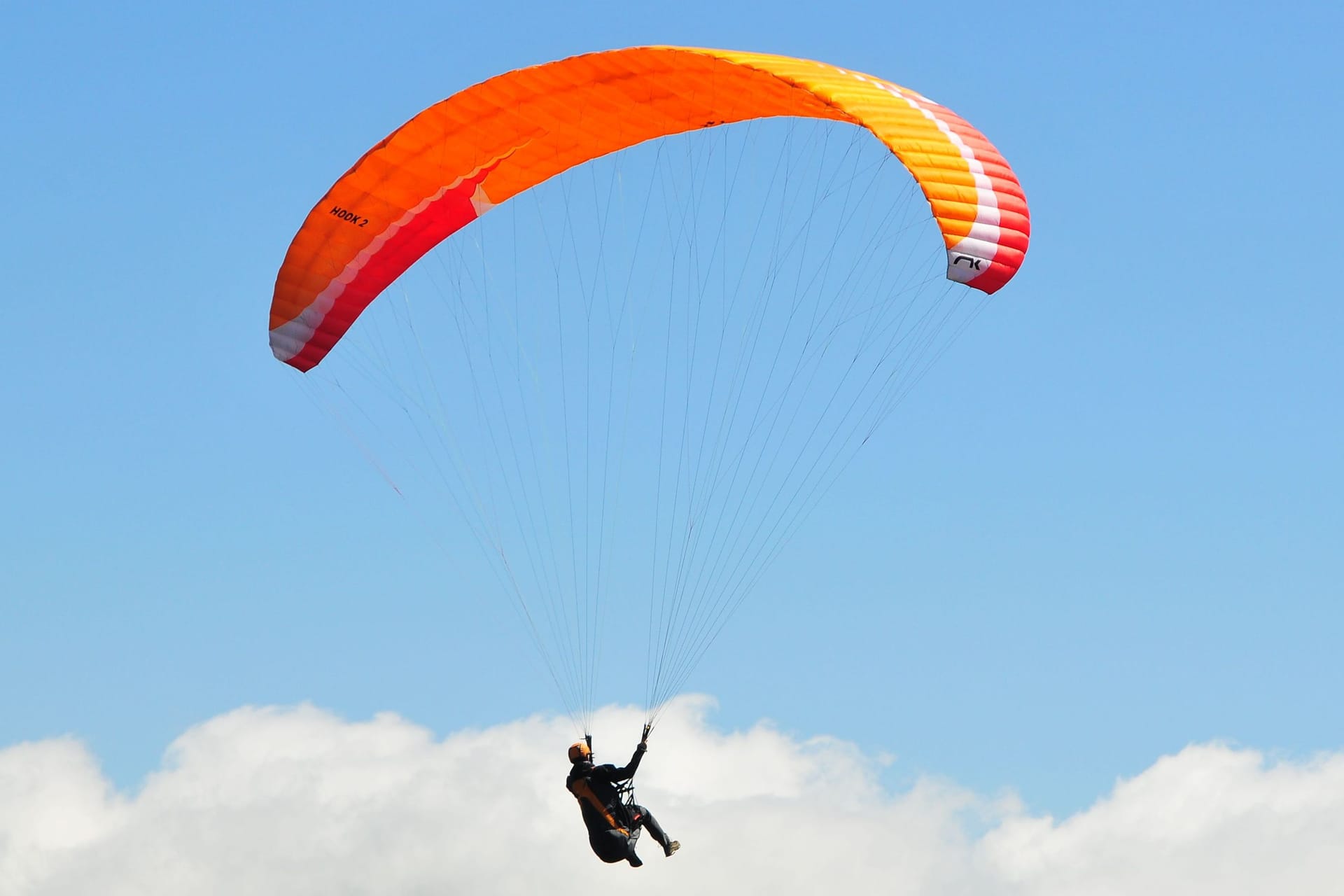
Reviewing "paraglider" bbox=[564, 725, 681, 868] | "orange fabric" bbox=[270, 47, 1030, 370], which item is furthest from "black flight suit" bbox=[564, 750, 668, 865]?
"orange fabric" bbox=[270, 47, 1030, 370]

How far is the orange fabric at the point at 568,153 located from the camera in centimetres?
2238

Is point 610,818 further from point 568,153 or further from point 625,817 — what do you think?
point 568,153

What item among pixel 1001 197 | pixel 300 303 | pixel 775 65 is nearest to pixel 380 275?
pixel 300 303

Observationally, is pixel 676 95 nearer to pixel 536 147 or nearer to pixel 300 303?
pixel 536 147

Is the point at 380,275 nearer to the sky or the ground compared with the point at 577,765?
nearer to the sky

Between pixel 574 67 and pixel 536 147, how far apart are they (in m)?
Answer: 1.64

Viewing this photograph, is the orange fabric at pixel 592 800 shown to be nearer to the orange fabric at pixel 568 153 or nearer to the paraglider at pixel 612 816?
the paraglider at pixel 612 816

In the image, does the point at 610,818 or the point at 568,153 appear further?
the point at 568,153

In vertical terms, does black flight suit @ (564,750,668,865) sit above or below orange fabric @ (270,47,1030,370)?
below

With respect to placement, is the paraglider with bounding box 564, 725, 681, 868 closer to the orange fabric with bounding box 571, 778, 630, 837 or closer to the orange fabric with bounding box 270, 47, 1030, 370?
the orange fabric with bounding box 571, 778, 630, 837

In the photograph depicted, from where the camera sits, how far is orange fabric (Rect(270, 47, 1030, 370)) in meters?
22.4

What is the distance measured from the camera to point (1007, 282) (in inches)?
882

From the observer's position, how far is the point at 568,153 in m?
25.6

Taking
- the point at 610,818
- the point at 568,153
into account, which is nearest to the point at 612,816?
the point at 610,818
